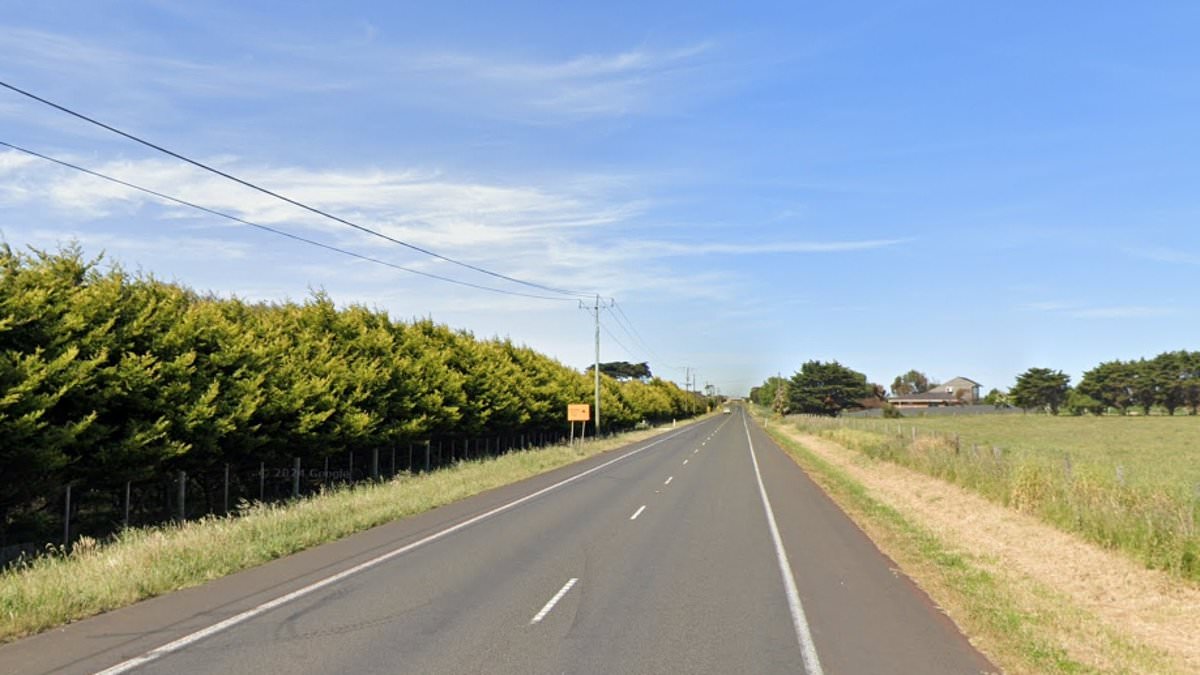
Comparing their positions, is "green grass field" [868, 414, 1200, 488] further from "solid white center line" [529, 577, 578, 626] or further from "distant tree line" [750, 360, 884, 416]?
"distant tree line" [750, 360, 884, 416]

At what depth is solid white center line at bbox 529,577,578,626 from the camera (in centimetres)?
816

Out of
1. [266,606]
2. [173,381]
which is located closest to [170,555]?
[266,606]

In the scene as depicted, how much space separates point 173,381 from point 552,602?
1019cm

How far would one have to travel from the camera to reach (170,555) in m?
11.0

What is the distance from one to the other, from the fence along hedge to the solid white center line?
825 centimetres

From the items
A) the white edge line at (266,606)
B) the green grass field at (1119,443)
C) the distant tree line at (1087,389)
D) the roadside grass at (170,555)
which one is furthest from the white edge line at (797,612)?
the distant tree line at (1087,389)

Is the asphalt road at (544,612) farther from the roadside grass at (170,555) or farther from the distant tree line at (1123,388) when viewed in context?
the distant tree line at (1123,388)

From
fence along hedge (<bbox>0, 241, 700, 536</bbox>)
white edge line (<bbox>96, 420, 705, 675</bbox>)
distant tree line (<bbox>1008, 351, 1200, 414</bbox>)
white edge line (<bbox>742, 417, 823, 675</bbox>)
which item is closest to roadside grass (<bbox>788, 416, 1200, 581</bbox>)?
white edge line (<bbox>742, 417, 823, 675</bbox>)

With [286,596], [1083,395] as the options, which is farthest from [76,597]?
[1083,395]

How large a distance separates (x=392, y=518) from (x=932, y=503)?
13.4 meters

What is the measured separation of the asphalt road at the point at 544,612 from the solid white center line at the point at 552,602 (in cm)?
4

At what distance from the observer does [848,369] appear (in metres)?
133

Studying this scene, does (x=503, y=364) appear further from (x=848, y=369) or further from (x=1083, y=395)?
(x=1083, y=395)

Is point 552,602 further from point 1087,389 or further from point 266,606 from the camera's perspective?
point 1087,389
